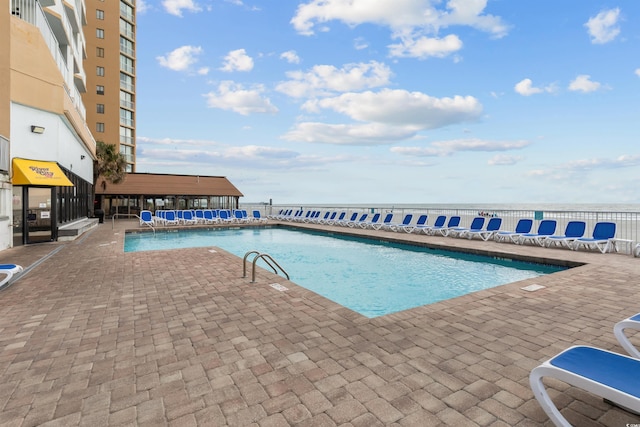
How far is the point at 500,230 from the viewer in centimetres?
1155

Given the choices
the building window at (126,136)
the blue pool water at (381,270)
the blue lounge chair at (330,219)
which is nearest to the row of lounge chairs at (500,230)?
the blue lounge chair at (330,219)

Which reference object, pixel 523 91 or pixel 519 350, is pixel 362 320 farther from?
pixel 523 91

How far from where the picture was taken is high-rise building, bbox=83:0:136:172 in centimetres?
3191

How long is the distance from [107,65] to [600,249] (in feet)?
132

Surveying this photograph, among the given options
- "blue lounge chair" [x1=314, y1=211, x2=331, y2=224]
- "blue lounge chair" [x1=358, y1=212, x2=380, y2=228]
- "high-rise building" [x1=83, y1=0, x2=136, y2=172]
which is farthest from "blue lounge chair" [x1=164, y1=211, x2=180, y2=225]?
"high-rise building" [x1=83, y1=0, x2=136, y2=172]

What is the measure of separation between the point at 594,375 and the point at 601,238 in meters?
8.96

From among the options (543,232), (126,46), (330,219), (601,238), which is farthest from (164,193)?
(601,238)

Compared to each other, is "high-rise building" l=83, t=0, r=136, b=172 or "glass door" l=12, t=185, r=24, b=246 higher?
"high-rise building" l=83, t=0, r=136, b=172

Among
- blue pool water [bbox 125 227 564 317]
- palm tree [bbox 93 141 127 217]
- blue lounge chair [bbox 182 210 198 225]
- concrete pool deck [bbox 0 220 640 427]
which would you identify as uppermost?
palm tree [bbox 93 141 127 217]

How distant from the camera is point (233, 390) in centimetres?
234

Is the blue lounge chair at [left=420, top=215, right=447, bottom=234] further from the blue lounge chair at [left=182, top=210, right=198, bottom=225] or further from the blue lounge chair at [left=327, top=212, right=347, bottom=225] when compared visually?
the blue lounge chair at [left=182, top=210, right=198, bottom=225]

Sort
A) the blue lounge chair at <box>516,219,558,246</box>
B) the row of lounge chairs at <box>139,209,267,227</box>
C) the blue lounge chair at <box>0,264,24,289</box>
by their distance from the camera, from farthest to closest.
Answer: the row of lounge chairs at <box>139,209,267,227</box> → the blue lounge chair at <box>516,219,558,246</box> → the blue lounge chair at <box>0,264,24,289</box>

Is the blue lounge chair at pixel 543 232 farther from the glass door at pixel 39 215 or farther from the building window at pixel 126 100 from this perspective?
the building window at pixel 126 100

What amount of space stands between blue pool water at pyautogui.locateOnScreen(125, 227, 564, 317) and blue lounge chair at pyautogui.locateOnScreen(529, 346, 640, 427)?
3604 millimetres
